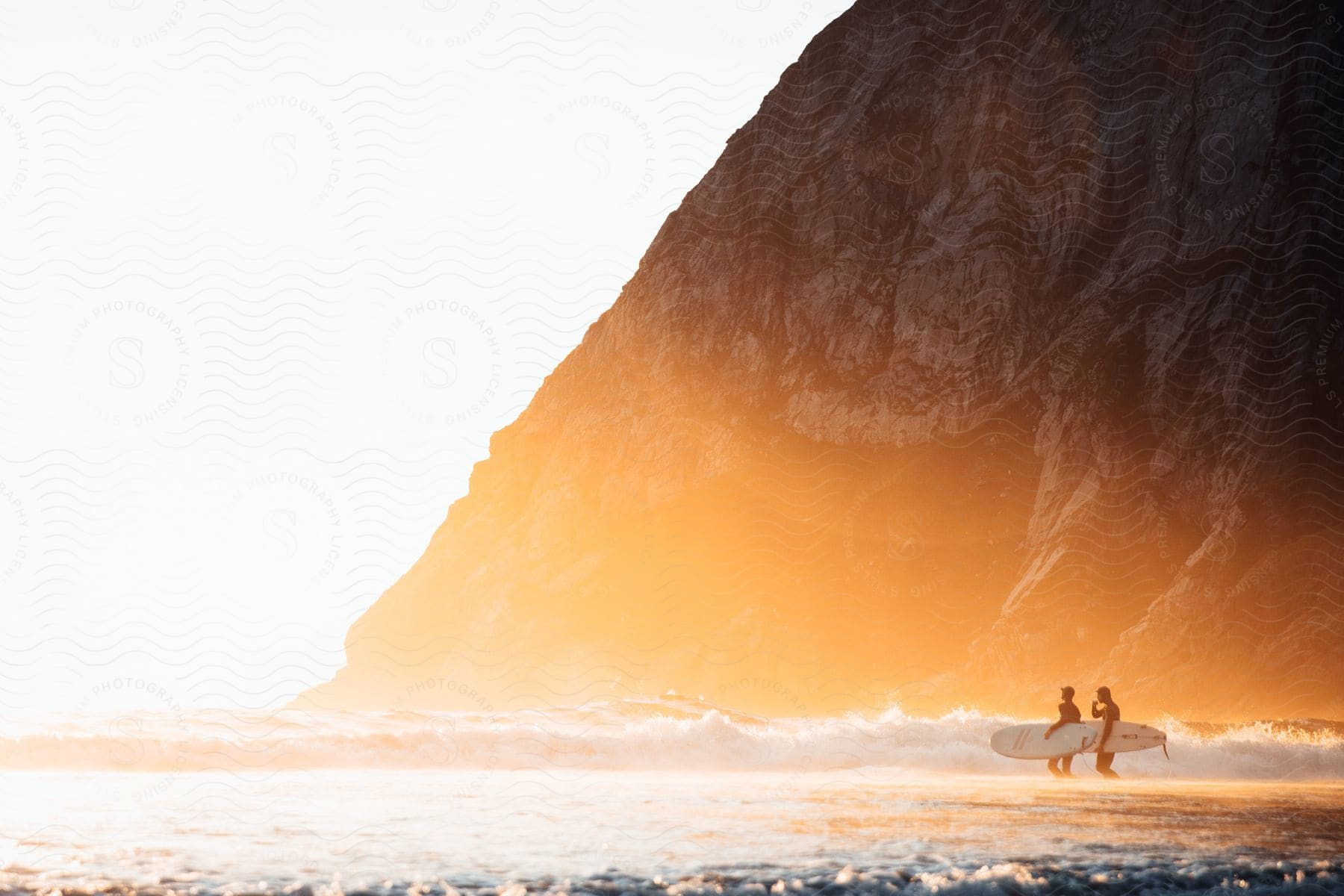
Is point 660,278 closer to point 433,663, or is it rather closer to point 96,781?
point 433,663

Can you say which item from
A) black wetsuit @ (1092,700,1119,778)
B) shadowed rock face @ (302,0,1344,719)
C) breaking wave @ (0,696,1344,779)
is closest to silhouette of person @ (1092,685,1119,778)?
black wetsuit @ (1092,700,1119,778)

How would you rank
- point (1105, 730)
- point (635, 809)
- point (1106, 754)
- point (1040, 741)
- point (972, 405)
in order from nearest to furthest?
point (635, 809) < point (1105, 730) < point (1106, 754) < point (1040, 741) < point (972, 405)

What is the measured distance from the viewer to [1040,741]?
2264 centimetres

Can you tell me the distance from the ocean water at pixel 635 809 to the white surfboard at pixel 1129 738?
0.60 m

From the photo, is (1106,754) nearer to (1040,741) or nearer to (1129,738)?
(1129,738)

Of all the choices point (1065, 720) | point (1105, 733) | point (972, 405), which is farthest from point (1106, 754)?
point (972, 405)

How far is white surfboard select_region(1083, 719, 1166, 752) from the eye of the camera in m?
21.8

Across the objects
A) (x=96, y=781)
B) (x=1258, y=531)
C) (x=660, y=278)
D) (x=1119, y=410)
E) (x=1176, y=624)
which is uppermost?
(x=660, y=278)

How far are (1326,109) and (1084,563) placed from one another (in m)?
21.0

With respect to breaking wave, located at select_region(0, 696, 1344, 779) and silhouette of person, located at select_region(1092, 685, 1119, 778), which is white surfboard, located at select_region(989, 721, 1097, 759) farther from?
breaking wave, located at select_region(0, 696, 1344, 779)

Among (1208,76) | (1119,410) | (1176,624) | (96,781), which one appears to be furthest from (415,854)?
(1208,76)

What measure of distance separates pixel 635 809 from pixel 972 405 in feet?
140

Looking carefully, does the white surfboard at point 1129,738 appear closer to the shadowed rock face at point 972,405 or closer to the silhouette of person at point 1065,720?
the silhouette of person at point 1065,720

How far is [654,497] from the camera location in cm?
6112
